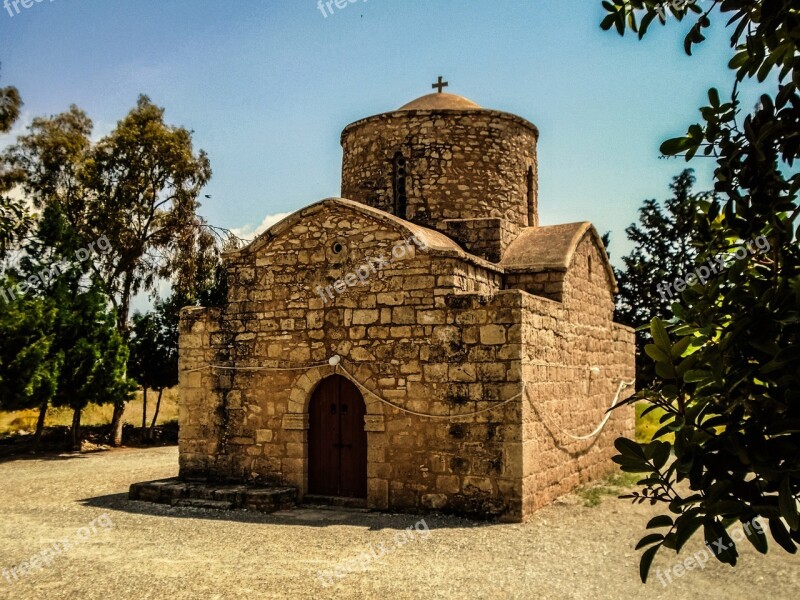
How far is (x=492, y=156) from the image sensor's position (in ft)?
40.2

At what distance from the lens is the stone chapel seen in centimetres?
873

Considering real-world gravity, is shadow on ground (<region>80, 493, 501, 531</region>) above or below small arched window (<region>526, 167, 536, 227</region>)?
below

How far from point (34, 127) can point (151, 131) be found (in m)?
3.31

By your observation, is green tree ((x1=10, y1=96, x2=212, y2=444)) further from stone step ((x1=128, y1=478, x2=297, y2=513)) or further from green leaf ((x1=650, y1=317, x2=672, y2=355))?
green leaf ((x1=650, y1=317, x2=672, y2=355))

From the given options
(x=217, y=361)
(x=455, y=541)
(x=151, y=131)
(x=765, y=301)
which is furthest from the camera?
(x=151, y=131)

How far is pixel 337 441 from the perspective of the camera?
974 cm

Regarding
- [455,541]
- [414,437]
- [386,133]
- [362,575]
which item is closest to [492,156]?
[386,133]

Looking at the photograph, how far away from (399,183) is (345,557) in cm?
709

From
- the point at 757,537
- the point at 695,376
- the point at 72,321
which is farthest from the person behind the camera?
the point at 72,321

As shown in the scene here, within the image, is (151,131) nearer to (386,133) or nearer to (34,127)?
(34,127)

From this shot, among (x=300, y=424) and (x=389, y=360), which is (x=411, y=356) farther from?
(x=300, y=424)

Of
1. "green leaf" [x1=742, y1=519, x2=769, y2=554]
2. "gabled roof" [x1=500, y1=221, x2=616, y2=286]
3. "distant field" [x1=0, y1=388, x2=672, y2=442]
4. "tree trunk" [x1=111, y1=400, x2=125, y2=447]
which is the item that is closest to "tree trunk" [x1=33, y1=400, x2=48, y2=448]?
"tree trunk" [x1=111, y1=400, x2=125, y2=447]

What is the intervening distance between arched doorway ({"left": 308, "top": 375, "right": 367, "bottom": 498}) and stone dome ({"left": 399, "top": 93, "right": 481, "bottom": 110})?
5.37 meters

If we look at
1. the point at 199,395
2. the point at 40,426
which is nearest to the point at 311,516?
the point at 199,395
